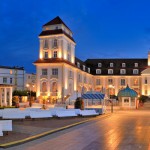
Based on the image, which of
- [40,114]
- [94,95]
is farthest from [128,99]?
[40,114]

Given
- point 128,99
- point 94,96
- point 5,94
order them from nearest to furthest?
1. point 5,94
2. point 94,96
3. point 128,99

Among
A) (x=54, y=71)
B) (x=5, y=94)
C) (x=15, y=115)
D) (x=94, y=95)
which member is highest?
(x=54, y=71)

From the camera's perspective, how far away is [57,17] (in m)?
75.7

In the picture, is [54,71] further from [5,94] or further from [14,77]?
[14,77]

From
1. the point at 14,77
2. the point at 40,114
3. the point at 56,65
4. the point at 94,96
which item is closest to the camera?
the point at 40,114

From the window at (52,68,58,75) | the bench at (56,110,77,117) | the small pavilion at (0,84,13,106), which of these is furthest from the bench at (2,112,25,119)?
the window at (52,68,58,75)

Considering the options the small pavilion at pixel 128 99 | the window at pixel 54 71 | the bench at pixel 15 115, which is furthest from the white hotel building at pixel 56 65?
the bench at pixel 15 115

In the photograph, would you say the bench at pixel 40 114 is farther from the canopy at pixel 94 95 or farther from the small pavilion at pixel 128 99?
the small pavilion at pixel 128 99

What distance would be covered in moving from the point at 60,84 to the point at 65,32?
37.8 feet

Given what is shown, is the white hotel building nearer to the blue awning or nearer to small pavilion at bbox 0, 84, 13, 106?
the blue awning

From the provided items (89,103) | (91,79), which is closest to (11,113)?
(89,103)

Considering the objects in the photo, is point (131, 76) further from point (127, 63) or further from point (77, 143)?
point (77, 143)

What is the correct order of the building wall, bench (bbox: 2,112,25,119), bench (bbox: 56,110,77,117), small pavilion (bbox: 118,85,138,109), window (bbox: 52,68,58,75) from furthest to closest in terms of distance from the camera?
the building wall → window (bbox: 52,68,58,75) → small pavilion (bbox: 118,85,138,109) → bench (bbox: 56,110,77,117) → bench (bbox: 2,112,25,119)

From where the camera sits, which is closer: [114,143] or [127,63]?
[114,143]
